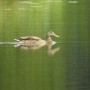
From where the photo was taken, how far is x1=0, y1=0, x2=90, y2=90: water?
6.83 metres

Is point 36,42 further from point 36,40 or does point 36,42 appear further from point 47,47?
point 47,47

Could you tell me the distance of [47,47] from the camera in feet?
22.5

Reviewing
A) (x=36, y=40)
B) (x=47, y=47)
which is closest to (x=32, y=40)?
(x=36, y=40)

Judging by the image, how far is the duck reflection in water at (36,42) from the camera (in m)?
6.84

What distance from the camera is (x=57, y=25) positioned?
6828mm

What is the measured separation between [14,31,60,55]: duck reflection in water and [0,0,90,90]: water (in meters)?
0.02

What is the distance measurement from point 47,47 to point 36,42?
22 centimetres

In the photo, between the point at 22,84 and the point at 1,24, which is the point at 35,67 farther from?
the point at 1,24

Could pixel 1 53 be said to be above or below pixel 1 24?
below

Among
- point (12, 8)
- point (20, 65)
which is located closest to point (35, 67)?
point (20, 65)

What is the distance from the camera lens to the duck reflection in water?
6.84 meters

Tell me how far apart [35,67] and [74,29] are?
995mm

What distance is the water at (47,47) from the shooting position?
6828 mm

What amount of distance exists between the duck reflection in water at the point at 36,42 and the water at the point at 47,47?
2cm
